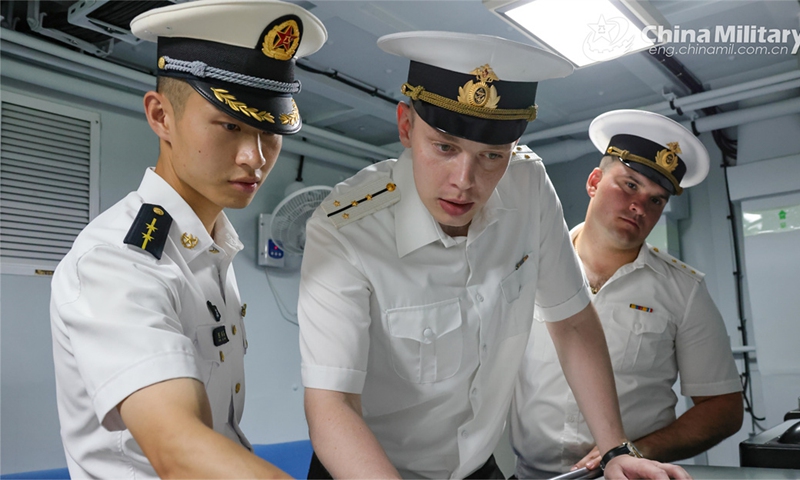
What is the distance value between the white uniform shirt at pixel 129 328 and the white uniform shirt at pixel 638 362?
52.3 inches

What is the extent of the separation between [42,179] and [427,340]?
315 centimetres

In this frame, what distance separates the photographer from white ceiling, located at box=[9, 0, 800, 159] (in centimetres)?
345

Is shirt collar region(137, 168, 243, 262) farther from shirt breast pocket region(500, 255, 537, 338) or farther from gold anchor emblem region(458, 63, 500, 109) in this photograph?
shirt breast pocket region(500, 255, 537, 338)

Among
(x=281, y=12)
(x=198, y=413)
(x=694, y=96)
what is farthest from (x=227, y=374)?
(x=694, y=96)

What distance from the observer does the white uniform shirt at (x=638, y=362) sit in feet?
7.50

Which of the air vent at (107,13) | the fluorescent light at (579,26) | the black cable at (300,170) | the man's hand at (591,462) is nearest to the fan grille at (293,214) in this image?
the black cable at (300,170)

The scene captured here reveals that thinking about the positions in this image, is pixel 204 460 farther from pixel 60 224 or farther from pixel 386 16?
pixel 60 224

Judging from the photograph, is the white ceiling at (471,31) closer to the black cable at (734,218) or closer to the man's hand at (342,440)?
the black cable at (734,218)

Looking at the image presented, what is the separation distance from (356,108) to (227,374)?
372 cm

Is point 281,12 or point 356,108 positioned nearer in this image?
point 281,12

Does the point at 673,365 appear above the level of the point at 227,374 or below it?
below

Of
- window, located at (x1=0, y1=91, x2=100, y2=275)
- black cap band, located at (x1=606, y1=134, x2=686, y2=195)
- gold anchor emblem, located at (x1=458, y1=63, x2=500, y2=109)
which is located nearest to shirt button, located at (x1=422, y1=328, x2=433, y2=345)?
gold anchor emblem, located at (x1=458, y1=63, x2=500, y2=109)

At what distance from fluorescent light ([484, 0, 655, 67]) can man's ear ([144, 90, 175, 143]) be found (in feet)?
5.81

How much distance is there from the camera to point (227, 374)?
4.26 ft
